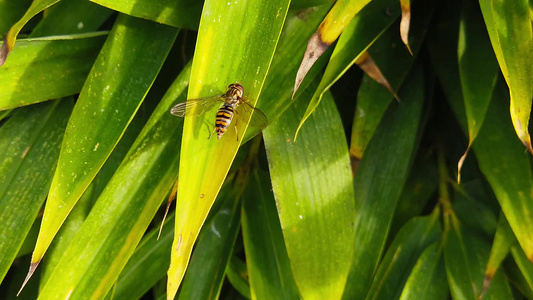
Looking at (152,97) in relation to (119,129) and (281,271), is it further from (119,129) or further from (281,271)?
(281,271)

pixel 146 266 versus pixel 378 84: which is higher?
pixel 378 84

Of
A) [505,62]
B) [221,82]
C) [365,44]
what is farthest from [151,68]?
[505,62]

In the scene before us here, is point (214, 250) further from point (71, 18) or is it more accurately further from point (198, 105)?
point (71, 18)

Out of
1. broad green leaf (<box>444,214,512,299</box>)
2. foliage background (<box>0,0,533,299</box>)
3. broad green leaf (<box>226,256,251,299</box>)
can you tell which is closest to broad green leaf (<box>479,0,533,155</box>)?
foliage background (<box>0,0,533,299</box>)

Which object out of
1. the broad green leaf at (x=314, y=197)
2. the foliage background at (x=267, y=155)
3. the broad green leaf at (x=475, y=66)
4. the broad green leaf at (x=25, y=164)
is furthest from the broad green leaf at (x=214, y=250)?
the broad green leaf at (x=475, y=66)

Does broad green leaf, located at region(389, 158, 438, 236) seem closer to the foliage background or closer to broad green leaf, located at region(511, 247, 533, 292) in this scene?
the foliage background

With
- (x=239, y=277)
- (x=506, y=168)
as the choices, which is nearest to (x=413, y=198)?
(x=506, y=168)

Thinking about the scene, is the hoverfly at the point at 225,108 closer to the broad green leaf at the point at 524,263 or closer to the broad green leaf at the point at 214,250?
the broad green leaf at the point at 214,250
